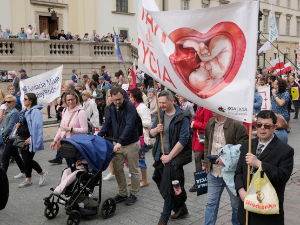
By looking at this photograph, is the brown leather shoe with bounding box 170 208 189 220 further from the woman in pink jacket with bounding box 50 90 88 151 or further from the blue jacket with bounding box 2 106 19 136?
the blue jacket with bounding box 2 106 19 136

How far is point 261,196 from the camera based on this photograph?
317cm

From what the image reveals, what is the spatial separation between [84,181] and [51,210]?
2.09 feet

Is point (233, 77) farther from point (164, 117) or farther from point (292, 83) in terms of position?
point (292, 83)

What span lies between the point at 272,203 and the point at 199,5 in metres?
38.2

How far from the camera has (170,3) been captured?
116ft

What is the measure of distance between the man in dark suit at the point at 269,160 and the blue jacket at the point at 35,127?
413 centimetres

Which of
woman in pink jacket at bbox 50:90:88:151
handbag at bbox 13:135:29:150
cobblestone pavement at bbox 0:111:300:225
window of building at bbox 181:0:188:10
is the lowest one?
cobblestone pavement at bbox 0:111:300:225

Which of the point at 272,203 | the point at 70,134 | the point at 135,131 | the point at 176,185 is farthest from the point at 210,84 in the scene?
the point at 70,134

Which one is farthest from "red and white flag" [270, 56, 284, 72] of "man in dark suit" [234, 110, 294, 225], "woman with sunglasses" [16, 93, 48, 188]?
"man in dark suit" [234, 110, 294, 225]

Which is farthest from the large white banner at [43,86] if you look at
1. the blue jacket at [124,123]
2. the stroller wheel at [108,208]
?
the stroller wheel at [108,208]

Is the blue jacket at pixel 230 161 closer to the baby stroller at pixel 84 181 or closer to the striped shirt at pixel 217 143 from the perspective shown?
the striped shirt at pixel 217 143

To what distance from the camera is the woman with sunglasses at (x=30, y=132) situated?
21.5 ft

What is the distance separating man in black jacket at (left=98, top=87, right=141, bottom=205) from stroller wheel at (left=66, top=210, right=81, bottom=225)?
3.09ft

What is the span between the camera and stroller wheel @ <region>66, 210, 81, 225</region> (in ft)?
16.1
